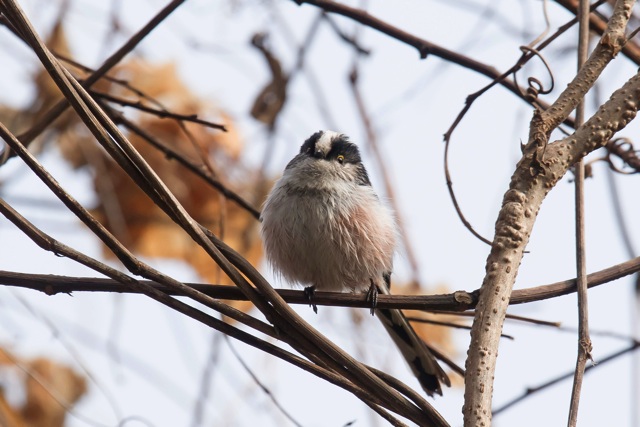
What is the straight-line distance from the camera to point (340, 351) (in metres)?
1.65

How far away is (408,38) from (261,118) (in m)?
0.97

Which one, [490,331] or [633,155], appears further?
[633,155]

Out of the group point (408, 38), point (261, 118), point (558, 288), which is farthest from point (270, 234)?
point (558, 288)

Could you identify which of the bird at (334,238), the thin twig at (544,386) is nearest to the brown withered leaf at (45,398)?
the bird at (334,238)

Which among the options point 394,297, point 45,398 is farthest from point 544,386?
point 45,398

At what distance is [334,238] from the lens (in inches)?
133

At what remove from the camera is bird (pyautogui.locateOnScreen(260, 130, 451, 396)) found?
3.38 m

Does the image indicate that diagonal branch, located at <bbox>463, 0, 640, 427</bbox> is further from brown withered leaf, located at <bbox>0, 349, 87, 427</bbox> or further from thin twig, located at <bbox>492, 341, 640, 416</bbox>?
brown withered leaf, located at <bbox>0, 349, 87, 427</bbox>

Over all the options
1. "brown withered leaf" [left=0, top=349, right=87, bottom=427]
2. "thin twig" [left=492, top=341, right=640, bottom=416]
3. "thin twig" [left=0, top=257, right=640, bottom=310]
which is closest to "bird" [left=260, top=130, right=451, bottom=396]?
"thin twig" [left=492, top=341, right=640, bottom=416]

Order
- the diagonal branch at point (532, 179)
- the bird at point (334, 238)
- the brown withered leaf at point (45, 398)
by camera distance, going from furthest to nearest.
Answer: the brown withered leaf at point (45, 398)
the bird at point (334, 238)
the diagonal branch at point (532, 179)

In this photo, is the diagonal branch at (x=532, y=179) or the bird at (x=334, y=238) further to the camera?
the bird at (x=334, y=238)

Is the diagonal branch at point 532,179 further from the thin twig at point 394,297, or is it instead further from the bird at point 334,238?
the bird at point 334,238

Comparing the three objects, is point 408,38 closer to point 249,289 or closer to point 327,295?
point 327,295

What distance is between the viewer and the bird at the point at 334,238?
11.1 ft
